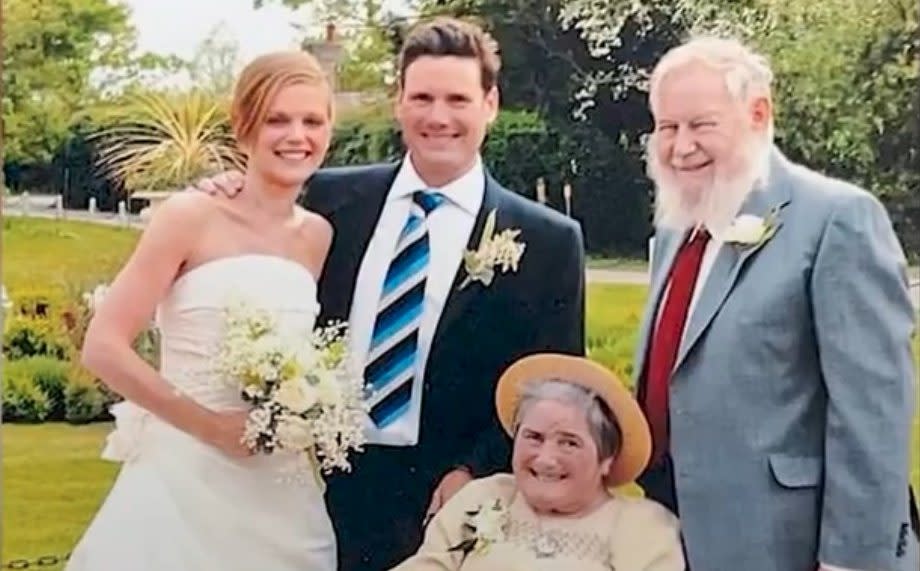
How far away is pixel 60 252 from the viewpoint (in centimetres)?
207

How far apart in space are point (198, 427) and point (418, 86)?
1.87 feet

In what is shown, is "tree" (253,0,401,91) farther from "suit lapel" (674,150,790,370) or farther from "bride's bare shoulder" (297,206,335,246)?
"suit lapel" (674,150,790,370)

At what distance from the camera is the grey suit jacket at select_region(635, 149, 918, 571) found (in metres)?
1.88

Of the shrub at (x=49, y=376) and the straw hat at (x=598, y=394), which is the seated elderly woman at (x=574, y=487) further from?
the shrub at (x=49, y=376)

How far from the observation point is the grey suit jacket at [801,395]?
1.88 metres

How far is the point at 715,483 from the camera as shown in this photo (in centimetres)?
195

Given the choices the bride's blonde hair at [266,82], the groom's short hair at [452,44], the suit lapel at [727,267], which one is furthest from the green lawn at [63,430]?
the groom's short hair at [452,44]

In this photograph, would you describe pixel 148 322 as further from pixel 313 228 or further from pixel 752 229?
pixel 752 229

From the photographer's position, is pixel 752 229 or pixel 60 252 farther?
pixel 60 252

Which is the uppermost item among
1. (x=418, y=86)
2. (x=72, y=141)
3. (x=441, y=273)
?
(x=418, y=86)

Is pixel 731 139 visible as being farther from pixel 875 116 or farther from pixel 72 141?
pixel 72 141

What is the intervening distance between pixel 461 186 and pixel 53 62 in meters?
→ 0.62

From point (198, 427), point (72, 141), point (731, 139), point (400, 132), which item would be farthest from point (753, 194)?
point (72, 141)

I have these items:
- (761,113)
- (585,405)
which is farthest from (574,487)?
(761,113)
